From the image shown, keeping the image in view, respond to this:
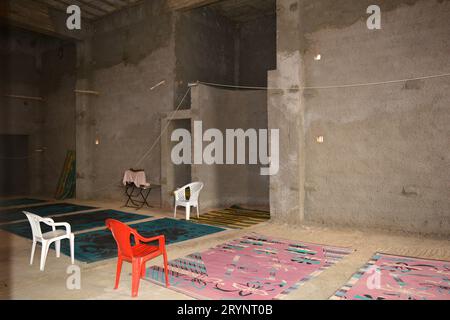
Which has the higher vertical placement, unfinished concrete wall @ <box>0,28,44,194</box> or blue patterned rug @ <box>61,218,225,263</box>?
unfinished concrete wall @ <box>0,28,44,194</box>

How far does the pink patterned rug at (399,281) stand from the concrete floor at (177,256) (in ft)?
0.51

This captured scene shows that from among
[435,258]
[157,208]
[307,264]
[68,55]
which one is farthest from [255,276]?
[68,55]

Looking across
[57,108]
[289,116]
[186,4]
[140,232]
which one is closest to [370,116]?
[289,116]

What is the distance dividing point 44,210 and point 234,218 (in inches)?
204

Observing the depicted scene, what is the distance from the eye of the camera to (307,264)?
4941mm

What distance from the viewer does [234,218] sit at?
8.38m

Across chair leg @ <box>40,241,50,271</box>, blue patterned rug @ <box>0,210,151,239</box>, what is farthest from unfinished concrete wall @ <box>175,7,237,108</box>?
chair leg @ <box>40,241,50,271</box>

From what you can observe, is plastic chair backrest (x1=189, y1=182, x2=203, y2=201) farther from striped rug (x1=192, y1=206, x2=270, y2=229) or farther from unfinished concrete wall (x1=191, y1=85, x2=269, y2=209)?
unfinished concrete wall (x1=191, y1=85, x2=269, y2=209)

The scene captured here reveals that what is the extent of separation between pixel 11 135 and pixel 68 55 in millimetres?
3718

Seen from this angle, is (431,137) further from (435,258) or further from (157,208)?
(157,208)

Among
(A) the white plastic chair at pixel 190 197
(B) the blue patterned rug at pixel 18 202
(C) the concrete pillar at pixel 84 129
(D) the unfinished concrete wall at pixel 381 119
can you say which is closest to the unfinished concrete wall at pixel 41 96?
(C) the concrete pillar at pixel 84 129

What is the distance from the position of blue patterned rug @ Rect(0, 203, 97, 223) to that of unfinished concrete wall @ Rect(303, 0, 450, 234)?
619 centimetres

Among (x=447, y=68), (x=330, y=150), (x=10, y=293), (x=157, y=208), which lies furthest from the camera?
(x=157, y=208)

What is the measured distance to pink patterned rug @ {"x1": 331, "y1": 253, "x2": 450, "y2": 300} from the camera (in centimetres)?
384
